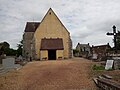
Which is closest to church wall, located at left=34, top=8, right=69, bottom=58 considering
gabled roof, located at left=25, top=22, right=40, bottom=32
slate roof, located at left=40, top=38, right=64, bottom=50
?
slate roof, located at left=40, top=38, right=64, bottom=50

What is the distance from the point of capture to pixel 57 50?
2112 inches

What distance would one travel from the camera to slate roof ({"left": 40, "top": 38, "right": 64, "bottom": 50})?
Answer: 177ft

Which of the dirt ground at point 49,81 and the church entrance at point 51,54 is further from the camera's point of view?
the church entrance at point 51,54

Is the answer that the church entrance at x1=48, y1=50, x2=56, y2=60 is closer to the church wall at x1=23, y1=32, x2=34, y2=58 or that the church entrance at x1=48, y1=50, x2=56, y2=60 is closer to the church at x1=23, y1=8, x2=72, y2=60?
the church at x1=23, y1=8, x2=72, y2=60

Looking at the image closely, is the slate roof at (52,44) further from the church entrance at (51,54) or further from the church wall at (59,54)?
the church entrance at (51,54)

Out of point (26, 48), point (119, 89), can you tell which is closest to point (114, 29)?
point (119, 89)

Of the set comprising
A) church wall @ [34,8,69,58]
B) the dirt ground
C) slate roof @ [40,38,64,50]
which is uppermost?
church wall @ [34,8,69,58]

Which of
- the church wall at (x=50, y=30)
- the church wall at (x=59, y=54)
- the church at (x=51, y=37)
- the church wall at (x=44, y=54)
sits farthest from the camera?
the church wall at (x=50, y=30)

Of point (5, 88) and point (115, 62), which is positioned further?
point (115, 62)

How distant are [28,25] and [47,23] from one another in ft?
37.7

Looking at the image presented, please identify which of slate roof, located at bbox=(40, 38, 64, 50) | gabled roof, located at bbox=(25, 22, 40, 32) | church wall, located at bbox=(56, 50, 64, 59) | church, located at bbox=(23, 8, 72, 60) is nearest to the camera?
church wall, located at bbox=(56, 50, 64, 59)

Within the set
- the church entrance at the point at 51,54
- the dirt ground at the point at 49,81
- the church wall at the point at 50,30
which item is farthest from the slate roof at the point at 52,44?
the dirt ground at the point at 49,81

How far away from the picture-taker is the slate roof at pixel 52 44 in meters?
53.9

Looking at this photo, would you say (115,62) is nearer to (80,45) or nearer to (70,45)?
(70,45)
